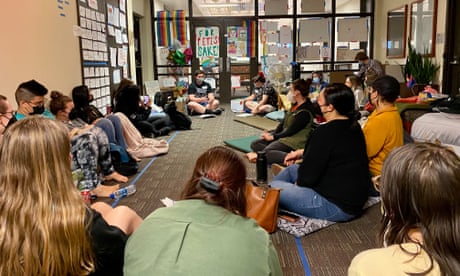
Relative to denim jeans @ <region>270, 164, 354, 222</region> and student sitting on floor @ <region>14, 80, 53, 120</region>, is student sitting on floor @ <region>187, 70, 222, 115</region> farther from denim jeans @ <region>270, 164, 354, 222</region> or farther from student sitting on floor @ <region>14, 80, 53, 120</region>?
denim jeans @ <region>270, 164, 354, 222</region>

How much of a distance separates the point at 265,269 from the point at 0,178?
88 centimetres

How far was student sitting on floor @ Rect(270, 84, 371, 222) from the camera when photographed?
9.07 feet

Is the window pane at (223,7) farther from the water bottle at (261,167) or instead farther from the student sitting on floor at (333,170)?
the student sitting on floor at (333,170)

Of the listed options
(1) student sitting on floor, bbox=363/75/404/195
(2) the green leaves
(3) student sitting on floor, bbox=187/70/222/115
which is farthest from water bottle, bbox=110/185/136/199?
(2) the green leaves

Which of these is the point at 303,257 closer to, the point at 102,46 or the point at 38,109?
the point at 38,109

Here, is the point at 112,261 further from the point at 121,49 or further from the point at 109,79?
the point at 121,49

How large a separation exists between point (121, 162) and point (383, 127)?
2.67 meters

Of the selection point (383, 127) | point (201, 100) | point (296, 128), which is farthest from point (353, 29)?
point (383, 127)

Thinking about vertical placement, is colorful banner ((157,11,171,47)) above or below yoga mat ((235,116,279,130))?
above

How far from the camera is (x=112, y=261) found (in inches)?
57.4

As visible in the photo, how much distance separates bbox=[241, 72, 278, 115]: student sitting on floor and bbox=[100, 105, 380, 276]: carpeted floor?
2.09 m

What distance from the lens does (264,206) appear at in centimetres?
274

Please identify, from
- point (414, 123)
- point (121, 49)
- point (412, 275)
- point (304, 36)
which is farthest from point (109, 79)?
point (412, 275)

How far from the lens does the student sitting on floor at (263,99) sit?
27.2 ft
